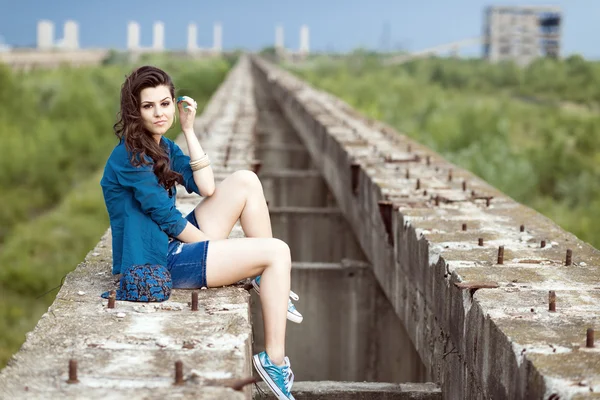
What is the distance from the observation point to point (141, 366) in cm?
350

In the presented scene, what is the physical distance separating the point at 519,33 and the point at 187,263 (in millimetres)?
86886

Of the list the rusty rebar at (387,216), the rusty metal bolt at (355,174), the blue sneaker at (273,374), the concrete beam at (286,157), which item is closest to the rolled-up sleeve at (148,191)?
the blue sneaker at (273,374)

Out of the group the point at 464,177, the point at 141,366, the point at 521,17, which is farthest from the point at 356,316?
the point at 521,17

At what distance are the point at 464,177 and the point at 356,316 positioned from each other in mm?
1683

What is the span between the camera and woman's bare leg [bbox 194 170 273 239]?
4.76 meters

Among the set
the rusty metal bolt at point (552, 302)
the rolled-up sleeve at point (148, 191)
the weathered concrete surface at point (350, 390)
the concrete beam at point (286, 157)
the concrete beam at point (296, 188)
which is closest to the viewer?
the rusty metal bolt at point (552, 302)

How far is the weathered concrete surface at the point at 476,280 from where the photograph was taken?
364 cm

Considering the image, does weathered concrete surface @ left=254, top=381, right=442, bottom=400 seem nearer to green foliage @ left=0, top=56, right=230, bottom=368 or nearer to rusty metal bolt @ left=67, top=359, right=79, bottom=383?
green foliage @ left=0, top=56, right=230, bottom=368

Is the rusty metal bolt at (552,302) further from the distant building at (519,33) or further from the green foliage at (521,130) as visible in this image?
the distant building at (519,33)

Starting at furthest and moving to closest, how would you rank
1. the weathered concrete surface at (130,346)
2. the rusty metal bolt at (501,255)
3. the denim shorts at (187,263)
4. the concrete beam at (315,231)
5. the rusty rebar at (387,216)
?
the concrete beam at (315,231), the rusty rebar at (387,216), the rusty metal bolt at (501,255), the denim shorts at (187,263), the weathered concrete surface at (130,346)

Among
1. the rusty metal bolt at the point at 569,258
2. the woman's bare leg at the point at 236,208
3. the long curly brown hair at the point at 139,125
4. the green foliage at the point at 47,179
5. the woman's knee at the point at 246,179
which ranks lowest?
the green foliage at the point at 47,179

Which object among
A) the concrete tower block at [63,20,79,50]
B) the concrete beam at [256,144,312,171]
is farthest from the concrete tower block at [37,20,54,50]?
the concrete beam at [256,144,312,171]

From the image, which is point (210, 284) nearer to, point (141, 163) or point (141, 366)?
point (141, 163)

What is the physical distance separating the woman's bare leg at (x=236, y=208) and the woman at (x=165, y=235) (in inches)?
6.4
